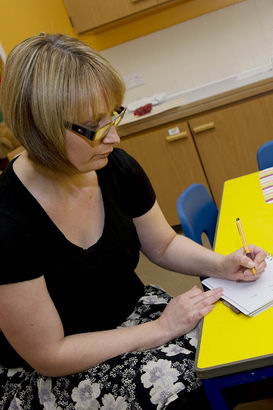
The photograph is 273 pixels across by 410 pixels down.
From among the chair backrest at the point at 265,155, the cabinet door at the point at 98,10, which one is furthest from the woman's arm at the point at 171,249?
the cabinet door at the point at 98,10

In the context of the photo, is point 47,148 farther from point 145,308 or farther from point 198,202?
point 198,202

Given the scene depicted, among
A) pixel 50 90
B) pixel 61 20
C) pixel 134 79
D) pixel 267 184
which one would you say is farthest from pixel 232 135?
pixel 50 90

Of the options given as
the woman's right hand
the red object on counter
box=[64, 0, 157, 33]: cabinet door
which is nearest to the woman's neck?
the woman's right hand

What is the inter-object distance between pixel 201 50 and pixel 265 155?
1.60 meters

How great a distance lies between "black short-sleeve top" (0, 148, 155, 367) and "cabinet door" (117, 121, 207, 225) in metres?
1.69

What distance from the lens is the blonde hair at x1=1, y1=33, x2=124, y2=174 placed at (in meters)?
0.96

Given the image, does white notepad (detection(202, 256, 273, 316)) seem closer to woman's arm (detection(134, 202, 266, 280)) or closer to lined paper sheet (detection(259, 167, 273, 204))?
woman's arm (detection(134, 202, 266, 280))

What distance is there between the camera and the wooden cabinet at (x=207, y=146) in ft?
9.36

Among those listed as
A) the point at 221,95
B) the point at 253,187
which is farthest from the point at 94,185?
the point at 221,95

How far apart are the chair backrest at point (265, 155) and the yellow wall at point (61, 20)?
1.59m

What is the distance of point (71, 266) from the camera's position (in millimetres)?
1108

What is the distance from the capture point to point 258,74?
9.70 ft

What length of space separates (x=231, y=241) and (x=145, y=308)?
31 centimetres

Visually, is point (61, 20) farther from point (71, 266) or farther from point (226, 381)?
point (226, 381)
